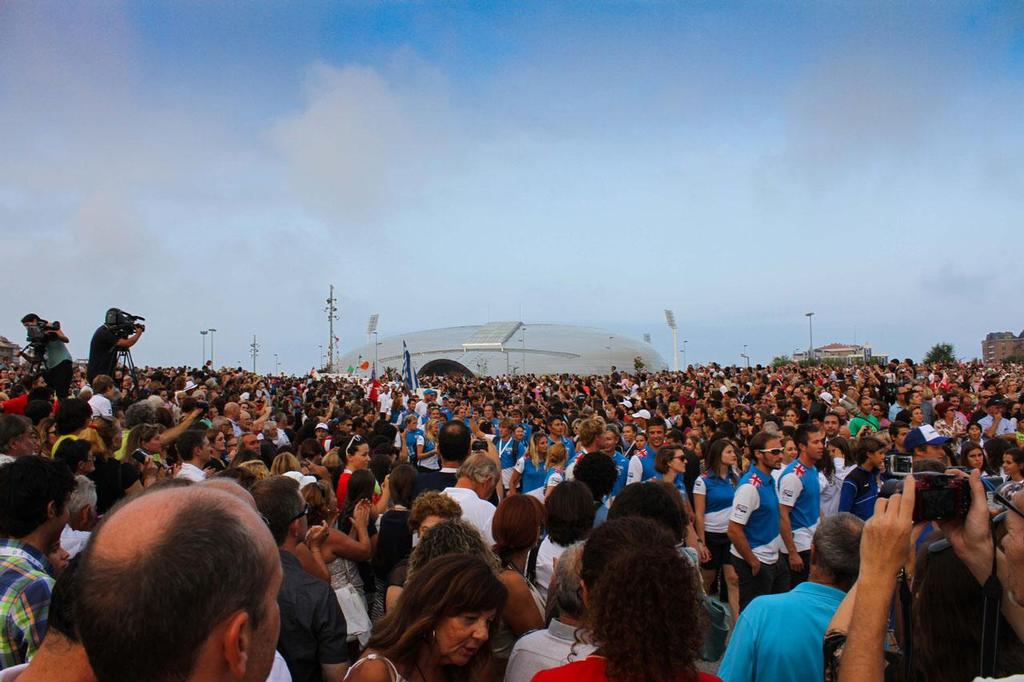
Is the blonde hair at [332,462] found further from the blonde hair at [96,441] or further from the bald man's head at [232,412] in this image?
the bald man's head at [232,412]

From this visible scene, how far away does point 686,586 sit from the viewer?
7.30 ft

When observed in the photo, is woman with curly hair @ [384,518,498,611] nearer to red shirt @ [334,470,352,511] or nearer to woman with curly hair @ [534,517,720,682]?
woman with curly hair @ [534,517,720,682]

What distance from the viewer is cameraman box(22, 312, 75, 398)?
35.6 feet

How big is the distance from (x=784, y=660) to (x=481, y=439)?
851 cm

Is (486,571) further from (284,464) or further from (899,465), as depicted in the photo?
(284,464)

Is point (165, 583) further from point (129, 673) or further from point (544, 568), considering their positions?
point (544, 568)

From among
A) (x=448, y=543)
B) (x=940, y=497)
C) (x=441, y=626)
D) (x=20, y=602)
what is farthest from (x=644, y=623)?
(x=20, y=602)

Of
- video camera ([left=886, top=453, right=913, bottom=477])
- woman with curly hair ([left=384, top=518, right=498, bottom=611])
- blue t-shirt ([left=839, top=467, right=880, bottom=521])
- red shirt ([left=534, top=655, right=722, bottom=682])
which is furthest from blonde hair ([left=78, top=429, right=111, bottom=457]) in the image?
blue t-shirt ([left=839, top=467, right=880, bottom=521])

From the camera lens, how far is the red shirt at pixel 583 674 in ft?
7.11

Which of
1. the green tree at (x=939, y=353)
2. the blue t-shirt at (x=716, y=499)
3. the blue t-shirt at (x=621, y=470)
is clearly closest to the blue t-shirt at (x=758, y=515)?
the blue t-shirt at (x=716, y=499)

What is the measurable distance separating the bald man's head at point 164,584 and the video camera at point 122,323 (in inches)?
471

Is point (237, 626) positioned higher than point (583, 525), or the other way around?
point (237, 626)

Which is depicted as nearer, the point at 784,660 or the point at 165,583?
the point at 165,583

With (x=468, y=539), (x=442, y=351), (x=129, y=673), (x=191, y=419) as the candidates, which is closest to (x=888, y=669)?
(x=468, y=539)
